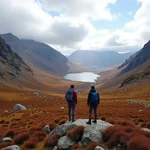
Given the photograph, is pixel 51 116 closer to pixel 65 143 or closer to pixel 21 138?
pixel 21 138

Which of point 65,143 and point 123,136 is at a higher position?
point 123,136

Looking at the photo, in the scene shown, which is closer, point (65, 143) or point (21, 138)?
point (65, 143)

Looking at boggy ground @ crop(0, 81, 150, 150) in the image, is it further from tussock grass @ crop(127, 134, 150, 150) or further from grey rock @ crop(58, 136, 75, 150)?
tussock grass @ crop(127, 134, 150, 150)

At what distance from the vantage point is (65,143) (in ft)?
51.0

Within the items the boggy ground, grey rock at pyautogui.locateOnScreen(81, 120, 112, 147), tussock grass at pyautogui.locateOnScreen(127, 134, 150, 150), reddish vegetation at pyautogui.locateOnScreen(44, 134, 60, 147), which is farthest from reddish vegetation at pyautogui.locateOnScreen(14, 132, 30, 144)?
tussock grass at pyautogui.locateOnScreen(127, 134, 150, 150)

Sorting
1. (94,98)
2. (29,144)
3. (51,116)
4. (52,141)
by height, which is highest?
(94,98)

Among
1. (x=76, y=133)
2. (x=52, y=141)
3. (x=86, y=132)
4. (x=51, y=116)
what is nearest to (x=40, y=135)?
(x=52, y=141)

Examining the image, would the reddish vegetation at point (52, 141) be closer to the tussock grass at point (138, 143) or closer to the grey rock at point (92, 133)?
the grey rock at point (92, 133)

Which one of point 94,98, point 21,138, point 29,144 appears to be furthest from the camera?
point 21,138

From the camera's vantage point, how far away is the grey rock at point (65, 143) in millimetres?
15338

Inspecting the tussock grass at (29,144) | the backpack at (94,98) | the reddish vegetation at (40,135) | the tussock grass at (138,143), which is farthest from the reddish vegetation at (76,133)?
the tussock grass at (138,143)

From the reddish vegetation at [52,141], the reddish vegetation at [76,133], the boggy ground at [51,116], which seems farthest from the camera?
the boggy ground at [51,116]

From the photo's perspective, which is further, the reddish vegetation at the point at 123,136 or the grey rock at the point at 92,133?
the grey rock at the point at 92,133

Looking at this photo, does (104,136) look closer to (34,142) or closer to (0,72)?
(34,142)
